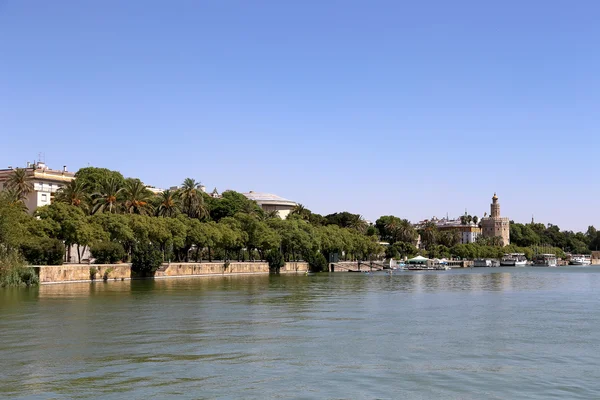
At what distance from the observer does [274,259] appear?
4660 inches

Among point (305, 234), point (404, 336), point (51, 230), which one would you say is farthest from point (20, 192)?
point (404, 336)

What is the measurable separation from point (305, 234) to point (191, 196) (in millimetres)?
20878

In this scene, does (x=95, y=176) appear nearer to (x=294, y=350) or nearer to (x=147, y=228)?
(x=147, y=228)

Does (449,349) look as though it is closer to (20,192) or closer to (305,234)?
(20,192)

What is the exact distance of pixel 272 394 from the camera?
2091 centimetres

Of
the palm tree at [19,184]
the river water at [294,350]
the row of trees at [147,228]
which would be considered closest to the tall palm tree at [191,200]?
the row of trees at [147,228]

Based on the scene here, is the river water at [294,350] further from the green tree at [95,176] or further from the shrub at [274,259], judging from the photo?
the shrub at [274,259]

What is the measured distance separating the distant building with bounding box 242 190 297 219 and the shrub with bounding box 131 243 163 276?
94366 mm

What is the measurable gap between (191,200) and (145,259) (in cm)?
2794

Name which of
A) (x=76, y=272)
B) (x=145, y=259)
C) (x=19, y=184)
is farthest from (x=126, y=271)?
(x=19, y=184)

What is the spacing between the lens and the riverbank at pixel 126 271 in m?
71.3

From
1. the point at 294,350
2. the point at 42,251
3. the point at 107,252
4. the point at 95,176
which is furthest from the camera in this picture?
the point at 95,176

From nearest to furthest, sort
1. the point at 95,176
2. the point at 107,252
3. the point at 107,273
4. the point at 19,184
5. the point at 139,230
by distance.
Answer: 1. the point at 107,252
2. the point at 107,273
3. the point at 139,230
4. the point at 19,184
5. the point at 95,176

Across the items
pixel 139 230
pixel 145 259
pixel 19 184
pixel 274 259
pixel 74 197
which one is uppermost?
pixel 19 184
